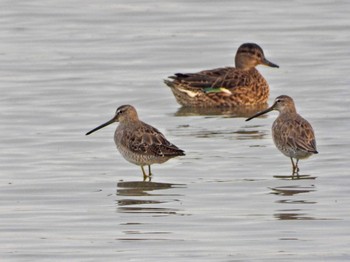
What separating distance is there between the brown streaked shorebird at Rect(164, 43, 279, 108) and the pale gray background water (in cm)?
30

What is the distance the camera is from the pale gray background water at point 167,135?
1081 cm

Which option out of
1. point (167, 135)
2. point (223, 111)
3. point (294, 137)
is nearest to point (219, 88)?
point (223, 111)

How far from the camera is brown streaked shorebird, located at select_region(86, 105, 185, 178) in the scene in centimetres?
1375

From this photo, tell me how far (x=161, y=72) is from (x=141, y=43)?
5.70ft

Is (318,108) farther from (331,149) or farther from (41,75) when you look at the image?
(41,75)

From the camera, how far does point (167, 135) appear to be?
15.8m

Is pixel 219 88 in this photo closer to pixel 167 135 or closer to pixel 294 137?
pixel 167 135

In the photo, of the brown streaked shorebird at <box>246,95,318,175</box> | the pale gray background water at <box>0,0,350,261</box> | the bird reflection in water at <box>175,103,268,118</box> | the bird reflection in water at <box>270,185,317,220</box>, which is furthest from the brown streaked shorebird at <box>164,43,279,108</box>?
the bird reflection in water at <box>270,185,317,220</box>

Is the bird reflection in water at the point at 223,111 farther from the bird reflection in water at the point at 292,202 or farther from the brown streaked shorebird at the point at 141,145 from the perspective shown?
the bird reflection in water at the point at 292,202

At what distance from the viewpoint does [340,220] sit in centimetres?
1125

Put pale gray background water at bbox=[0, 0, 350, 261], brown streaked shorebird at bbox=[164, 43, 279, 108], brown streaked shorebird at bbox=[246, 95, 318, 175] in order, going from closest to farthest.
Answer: pale gray background water at bbox=[0, 0, 350, 261] < brown streaked shorebird at bbox=[246, 95, 318, 175] < brown streaked shorebird at bbox=[164, 43, 279, 108]

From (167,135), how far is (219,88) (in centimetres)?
307

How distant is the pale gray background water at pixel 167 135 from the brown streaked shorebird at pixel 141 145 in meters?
0.19

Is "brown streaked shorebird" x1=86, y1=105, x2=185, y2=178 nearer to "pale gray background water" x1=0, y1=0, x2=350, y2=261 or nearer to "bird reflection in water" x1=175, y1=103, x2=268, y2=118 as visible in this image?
"pale gray background water" x1=0, y1=0, x2=350, y2=261
